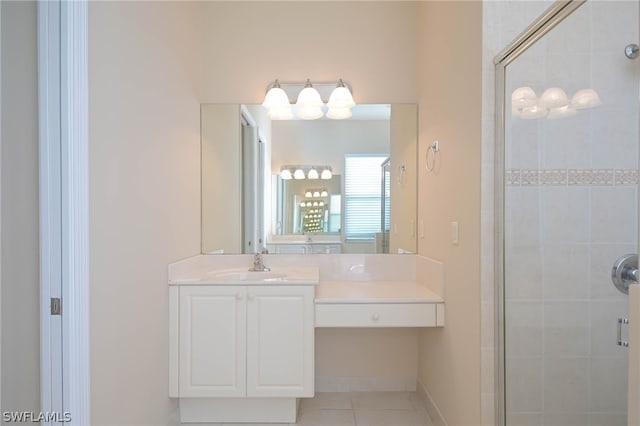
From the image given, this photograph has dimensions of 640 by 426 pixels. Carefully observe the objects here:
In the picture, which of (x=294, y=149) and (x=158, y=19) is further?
(x=294, y=149)

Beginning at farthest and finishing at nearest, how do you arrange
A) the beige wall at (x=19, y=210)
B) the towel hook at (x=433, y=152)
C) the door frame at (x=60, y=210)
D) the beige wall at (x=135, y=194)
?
the towel hook at (x=433, y=152) < the beige wall at (x=135, y=194) < the door frame at (x=60, y=210) < the beige wall at (x=19, y=210)

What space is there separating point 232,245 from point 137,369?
1.15 meters

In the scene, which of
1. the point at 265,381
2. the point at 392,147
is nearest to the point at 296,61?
the point at 392,147

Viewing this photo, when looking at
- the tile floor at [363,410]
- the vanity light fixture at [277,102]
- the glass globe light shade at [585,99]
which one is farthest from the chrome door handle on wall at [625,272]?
the vanity light fixture at [277,102]

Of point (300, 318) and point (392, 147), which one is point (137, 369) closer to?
point (300, 318)

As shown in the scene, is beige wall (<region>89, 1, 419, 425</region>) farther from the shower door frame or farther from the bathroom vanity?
the shower door frame

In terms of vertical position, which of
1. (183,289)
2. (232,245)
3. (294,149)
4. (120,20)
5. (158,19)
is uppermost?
(158,19)

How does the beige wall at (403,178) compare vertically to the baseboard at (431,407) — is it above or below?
above

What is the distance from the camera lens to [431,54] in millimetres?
2461

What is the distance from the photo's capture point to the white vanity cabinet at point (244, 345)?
7.46ft

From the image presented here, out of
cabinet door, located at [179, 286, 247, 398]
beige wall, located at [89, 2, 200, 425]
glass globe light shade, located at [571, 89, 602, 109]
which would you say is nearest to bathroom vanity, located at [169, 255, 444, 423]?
cabinet door, located at [179, 286, 247, 398]

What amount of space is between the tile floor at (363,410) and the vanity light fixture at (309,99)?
2.00 meters

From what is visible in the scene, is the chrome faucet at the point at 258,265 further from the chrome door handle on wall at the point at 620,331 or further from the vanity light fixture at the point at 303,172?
the chrome door handle on wall at the point at 620,331

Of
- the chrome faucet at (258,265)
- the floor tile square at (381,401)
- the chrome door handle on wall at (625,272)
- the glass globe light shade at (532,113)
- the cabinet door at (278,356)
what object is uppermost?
the glass globe light shade at (532,113)
